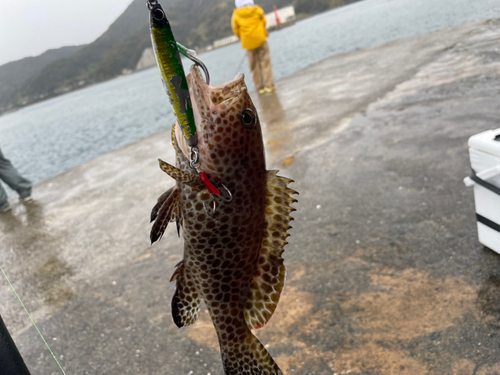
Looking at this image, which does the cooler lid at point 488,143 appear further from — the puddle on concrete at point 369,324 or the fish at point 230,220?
the fish at point 230,220

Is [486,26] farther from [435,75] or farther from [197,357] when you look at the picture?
[197,357]

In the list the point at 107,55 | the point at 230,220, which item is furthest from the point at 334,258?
the point at 107,55

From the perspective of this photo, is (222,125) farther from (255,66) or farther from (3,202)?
(255,66)

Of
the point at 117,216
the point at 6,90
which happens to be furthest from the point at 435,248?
the point at 117,216

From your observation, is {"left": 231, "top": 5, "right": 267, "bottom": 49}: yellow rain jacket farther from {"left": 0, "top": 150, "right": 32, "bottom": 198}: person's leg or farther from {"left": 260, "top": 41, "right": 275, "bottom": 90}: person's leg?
{"left": 0, "top": 150, "right": 32, "bottom": 198}: person's leg

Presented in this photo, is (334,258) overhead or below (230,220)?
below
